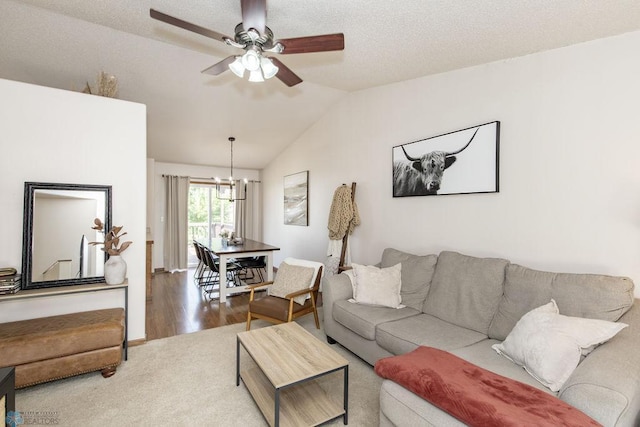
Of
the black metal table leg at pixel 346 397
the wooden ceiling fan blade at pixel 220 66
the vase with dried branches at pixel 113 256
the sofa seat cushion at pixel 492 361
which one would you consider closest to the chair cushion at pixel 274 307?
the black metal table leg at pixel 346 397

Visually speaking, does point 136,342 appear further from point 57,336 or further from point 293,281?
point 293,281

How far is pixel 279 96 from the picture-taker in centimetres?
430

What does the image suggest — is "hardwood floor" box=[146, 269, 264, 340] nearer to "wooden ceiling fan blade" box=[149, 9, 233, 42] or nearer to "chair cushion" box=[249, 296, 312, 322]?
"chair cushion" box=[249, 296, 312, 322]

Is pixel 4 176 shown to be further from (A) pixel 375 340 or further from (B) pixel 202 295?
(A) pixel 375 340

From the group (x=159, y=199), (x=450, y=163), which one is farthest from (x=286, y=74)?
(x=159, y=199)

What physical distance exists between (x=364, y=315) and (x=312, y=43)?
85.0 inches

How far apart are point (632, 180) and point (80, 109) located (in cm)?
448

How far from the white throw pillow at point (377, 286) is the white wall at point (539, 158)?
2.05ft

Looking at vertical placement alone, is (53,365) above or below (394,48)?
below

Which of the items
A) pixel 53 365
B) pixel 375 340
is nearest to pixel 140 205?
pixel 53 365

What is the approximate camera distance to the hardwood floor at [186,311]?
3.40 meters

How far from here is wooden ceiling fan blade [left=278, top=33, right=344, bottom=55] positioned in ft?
6.16

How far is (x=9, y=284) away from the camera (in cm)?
234

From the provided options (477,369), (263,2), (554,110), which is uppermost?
(263,2)
